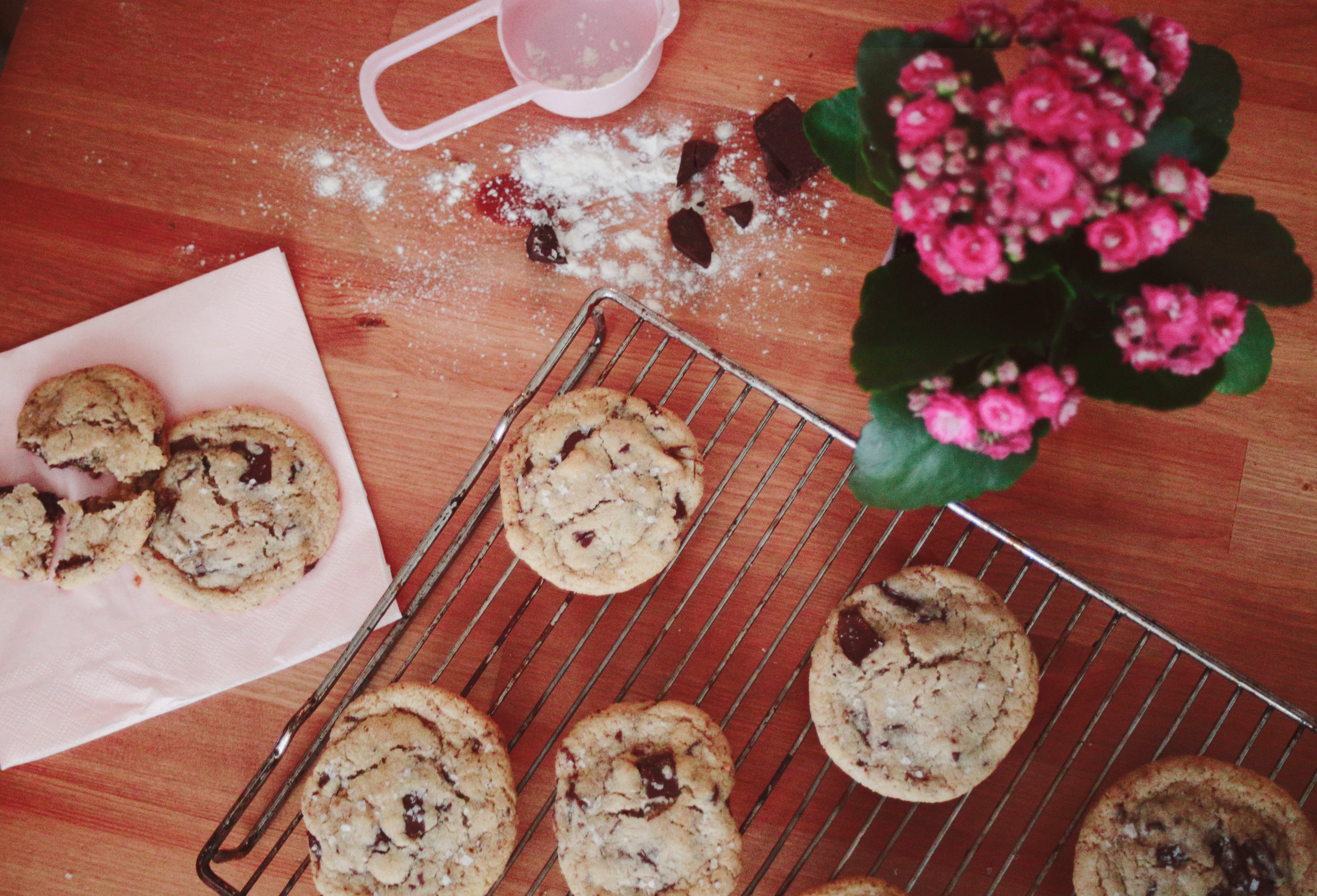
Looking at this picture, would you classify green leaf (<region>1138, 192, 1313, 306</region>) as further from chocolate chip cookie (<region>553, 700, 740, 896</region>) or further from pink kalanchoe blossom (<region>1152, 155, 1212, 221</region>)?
chocolate chip cookie (<region>553, 700, 740, 896</region>)

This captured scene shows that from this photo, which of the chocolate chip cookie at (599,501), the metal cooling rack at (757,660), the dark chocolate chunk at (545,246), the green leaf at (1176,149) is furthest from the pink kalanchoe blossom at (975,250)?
the dark chocolate chunk at (545,246)

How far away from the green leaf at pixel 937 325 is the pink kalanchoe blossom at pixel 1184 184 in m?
0.16

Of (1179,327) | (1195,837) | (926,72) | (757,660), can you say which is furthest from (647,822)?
(926,72)

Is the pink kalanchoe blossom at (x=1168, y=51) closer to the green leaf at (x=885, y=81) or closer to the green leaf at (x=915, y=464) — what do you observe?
the green leaf at (x=885, y=81)

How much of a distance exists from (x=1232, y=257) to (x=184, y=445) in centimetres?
181

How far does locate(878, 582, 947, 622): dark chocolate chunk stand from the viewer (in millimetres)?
1570

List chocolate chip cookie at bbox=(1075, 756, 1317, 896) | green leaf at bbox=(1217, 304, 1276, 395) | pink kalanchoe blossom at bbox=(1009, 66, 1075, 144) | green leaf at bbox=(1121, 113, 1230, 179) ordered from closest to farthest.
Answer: pink kalanchoe blossom at bbox=(1009, 66, 1075, 144) → green leaf at bbox=(1121, 113, 1230, 179) → green leaf at bbox=(1217, 304, 1276, 395) → chocolate chip cookie at bbox=(1075, 756, 1317, 896)

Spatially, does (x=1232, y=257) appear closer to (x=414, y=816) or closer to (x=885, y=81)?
(x=885, y=81)

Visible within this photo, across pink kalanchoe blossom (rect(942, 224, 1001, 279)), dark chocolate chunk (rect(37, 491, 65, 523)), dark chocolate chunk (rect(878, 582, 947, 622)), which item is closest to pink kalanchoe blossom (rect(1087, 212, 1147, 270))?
pink kalanchoe blossom (rect(942, 224, 1001, 279))

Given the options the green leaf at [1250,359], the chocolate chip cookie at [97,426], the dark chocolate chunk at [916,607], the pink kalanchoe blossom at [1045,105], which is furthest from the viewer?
the chocolate chip cookie at [97,426]

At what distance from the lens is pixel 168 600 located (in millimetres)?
1750

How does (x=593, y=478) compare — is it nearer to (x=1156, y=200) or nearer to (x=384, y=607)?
(x=384, y=607)

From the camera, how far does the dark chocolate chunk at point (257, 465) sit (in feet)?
5.65

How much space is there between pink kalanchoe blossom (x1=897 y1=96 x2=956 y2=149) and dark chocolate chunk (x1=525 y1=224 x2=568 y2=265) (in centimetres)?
95
